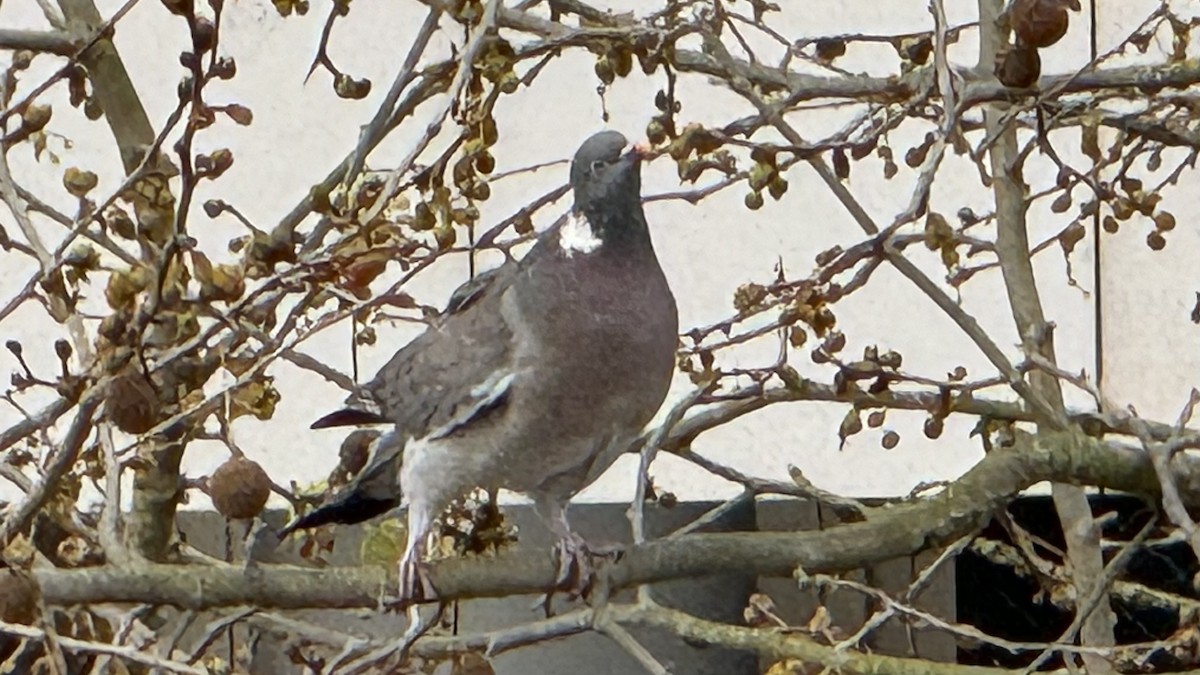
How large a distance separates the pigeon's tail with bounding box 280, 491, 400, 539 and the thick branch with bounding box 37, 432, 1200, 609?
0.75ft

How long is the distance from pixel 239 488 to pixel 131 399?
0.13m

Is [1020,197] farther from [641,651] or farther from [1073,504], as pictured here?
[641,651]

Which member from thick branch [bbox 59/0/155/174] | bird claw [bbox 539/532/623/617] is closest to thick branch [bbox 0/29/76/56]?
thick branch [bbox 59/0/155/174]

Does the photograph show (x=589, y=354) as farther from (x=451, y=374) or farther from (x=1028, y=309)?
(x=1028, y=309)

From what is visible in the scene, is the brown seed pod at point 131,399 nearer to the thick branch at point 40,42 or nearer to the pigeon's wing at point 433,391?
the pigeon's wing at point 433,391

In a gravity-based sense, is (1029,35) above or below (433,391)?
above

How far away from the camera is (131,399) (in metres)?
1.08

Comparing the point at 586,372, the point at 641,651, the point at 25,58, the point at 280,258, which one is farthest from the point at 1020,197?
the point at 25,58

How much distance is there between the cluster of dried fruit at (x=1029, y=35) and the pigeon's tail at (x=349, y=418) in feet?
2.67

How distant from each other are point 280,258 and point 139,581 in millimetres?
334

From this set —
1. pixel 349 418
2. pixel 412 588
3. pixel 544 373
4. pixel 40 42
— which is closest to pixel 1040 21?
pixel 544 373

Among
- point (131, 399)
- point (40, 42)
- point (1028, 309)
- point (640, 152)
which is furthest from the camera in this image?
point (1028, 309)

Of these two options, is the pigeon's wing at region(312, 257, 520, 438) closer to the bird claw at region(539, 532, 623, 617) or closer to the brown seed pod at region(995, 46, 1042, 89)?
the bird claw at region(539, 532, 623, 617)

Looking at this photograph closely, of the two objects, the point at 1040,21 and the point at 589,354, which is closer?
the point at 1040,21
